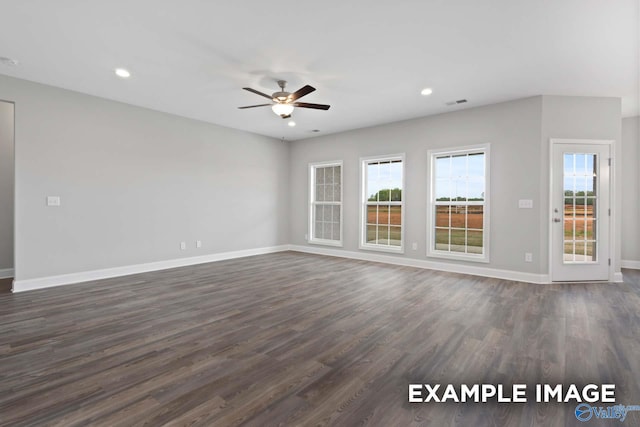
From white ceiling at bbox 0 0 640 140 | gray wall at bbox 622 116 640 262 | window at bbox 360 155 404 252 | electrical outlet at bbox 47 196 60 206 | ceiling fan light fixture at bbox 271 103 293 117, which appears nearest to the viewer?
white ceiling at bbox 0 0 640 140

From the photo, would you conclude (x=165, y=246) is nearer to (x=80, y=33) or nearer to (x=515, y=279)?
(x=80, y=33)

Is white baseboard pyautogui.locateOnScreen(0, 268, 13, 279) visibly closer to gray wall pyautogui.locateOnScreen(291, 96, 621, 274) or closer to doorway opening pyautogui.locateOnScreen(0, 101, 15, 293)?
doorway opening pyautogui.locateOnScreen(0, 101, 15, 293)

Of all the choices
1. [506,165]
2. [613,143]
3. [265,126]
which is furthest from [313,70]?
[613,143]

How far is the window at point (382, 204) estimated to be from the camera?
6258 mm

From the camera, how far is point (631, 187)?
18.7 ft

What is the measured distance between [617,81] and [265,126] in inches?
230

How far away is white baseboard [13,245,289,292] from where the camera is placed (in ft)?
13.7

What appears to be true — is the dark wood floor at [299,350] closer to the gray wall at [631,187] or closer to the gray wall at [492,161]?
the gray wall at [492,161]

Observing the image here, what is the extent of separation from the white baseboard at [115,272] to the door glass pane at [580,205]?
19.9 feet

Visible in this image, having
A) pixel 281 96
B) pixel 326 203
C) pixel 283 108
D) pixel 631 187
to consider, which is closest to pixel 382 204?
pixel 326 203

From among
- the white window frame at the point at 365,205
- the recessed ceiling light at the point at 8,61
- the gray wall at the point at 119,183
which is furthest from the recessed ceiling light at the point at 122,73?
the white window frame at the point at 365,205

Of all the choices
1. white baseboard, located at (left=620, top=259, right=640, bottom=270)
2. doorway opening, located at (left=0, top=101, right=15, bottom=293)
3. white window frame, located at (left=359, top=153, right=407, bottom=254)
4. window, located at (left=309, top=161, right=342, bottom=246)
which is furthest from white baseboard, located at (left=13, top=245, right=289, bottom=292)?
white baseboard, located at (left=620, top=259, right=640, bottom=270)

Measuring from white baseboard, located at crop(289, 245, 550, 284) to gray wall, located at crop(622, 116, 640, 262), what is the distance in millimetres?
2733

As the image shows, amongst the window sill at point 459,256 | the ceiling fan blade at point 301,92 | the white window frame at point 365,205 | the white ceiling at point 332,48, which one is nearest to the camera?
the white ceiling at point 332,48
